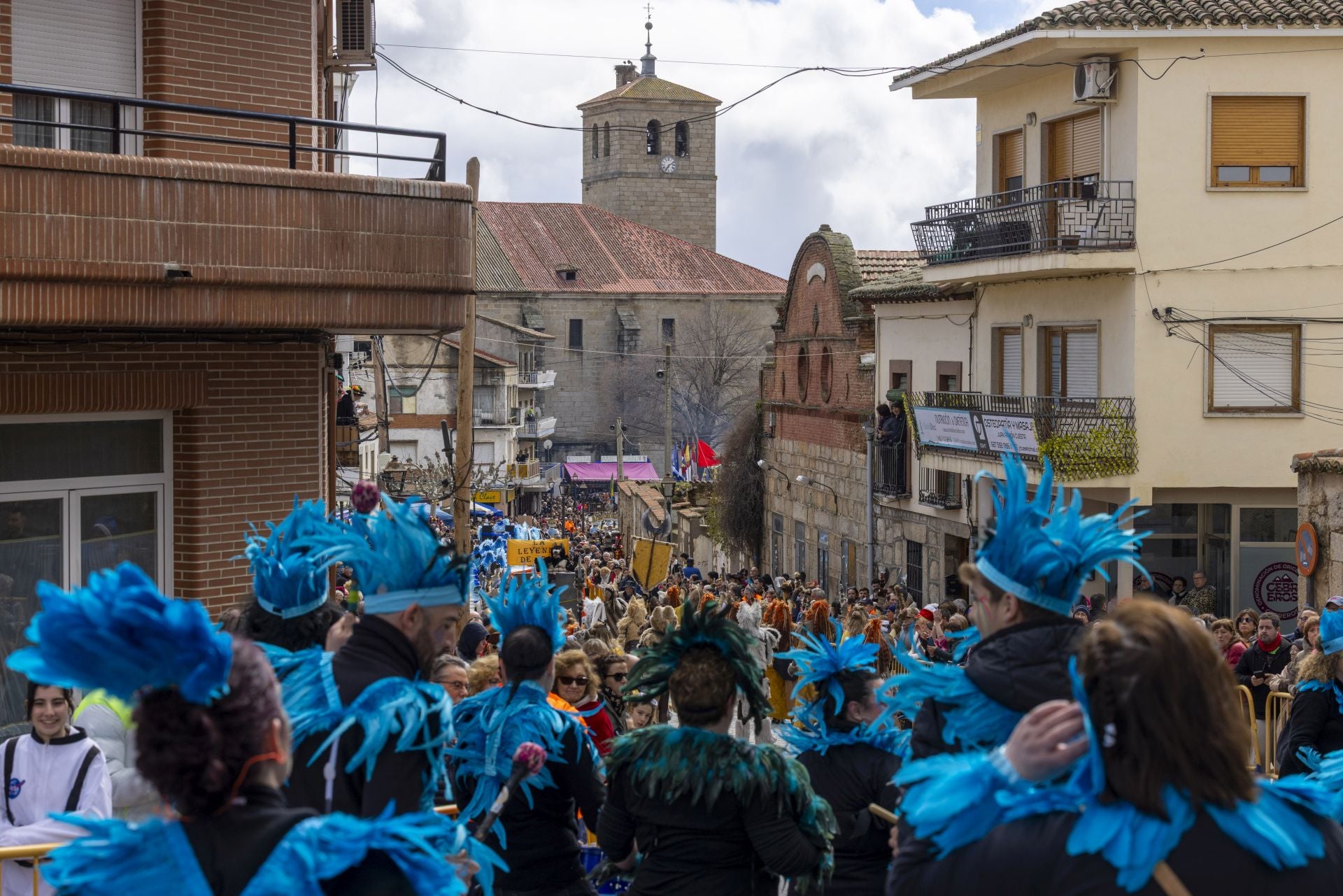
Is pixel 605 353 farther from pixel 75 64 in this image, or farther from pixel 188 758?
pixel 188 758

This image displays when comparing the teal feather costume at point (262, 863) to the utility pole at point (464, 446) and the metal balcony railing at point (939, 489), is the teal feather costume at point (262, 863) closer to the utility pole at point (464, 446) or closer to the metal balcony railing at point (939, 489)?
the utility pole at point (464, 446)

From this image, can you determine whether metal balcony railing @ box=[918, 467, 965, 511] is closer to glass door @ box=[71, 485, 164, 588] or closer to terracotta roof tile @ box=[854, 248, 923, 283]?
terracotta roof tile @ box=[854, 248, 923, 283]

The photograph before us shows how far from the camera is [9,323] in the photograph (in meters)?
8.86

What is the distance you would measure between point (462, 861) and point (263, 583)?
1.73m

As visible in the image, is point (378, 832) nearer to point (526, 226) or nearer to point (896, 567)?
point (896, 567)

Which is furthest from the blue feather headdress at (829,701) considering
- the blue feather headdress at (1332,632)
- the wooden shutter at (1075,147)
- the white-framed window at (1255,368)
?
the wooden shutter at (1075,147)

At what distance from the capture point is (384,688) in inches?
156

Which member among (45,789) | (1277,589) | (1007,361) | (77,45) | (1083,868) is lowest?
(1277,589)

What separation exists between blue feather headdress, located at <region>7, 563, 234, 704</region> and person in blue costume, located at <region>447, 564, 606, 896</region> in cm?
236

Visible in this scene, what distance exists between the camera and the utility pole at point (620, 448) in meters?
70.8

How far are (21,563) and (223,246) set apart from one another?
2304 mm

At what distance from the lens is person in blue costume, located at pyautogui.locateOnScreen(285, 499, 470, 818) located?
3.88 meters

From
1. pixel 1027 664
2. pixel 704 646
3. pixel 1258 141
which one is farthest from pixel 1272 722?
pixel 1258 141

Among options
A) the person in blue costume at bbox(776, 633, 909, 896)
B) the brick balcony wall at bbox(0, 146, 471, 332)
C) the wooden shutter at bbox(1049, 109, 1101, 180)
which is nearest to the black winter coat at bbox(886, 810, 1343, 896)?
the person in blue costume at bbox(776, 633, 909, 896)
